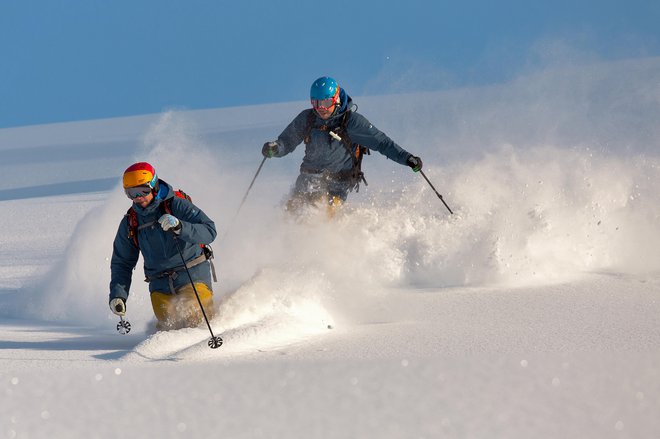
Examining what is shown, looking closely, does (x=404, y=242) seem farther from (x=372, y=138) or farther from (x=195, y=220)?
(x=195, y=220)

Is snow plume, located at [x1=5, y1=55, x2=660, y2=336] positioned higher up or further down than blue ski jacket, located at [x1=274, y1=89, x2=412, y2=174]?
further down

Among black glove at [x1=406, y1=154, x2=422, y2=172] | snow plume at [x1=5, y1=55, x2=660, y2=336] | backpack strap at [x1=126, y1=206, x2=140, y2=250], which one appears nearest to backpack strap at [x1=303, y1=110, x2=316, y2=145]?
snow plume at [x1=5, y1=55, x2=660, y2=336]

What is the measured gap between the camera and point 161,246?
6379 mm

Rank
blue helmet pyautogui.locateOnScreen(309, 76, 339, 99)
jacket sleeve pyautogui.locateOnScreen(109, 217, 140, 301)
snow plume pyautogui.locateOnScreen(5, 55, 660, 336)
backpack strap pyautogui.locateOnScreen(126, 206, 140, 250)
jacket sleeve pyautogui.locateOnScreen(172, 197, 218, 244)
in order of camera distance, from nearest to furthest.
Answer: jacket sleeve pyautogui.locateOnScreen(172, 197, 218, 244), backpack strap pyautogui.locateOnScreen(126, 206, 140, 250), jacket sleeve pyautogui.locateOnScreen(109, 217, 140, 301), snow plume pyautogui.locateOnScreen(5, 55, 660, 336), blue helmet pyautogui.locateOnScreen(309, 76, 339, 99)

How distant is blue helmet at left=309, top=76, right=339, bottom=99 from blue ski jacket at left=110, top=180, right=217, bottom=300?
2.39m

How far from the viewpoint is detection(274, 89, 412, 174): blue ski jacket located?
Result: 8672 millimetres

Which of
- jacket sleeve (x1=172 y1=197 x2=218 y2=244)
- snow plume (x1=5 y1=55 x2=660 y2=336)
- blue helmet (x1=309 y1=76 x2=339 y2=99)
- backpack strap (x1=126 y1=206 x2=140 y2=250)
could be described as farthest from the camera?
blue helmet (x1=309 y1=76 x2=339 y2=99)

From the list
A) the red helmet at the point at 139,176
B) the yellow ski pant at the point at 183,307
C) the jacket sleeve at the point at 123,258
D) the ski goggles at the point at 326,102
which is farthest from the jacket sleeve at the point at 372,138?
the red helmet at the point at 139,176

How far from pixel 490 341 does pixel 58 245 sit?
7977 mm

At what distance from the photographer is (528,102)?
39281 millimetres

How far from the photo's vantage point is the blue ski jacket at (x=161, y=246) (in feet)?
20.3

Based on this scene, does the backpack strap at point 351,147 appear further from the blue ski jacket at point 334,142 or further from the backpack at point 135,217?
the backpack at point 135,217

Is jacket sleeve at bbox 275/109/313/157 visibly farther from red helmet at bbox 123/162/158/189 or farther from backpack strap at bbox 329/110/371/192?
red helmet at bbox 123/162/158/189

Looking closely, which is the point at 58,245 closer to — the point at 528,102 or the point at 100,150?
the point at 100,150
